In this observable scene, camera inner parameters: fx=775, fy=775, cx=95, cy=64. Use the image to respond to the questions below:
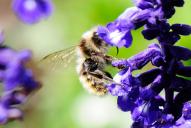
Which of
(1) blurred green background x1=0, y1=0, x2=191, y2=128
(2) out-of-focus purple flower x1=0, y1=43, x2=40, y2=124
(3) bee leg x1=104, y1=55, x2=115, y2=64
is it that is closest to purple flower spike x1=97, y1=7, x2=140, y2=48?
(3) bee leg x1=104, y1=55, x2=115, y2=64

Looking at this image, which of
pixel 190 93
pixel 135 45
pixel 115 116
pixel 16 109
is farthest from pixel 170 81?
pixel 135 45

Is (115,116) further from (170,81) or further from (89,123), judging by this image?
(170,81)

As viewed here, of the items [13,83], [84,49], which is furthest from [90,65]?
[13,83]

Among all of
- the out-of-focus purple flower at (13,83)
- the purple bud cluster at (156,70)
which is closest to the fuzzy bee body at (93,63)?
the purple bud cluster at (156,70)

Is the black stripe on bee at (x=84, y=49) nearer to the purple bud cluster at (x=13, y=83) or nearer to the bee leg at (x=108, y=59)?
the bee leg at (x=108, y=59)

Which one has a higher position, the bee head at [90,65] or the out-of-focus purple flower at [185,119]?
the bee head at [90,65]

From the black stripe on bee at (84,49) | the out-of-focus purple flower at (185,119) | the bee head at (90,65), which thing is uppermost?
the black stripe on bee at (84,49)

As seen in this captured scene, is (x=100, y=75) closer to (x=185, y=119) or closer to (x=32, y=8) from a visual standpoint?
(x=185, y=119)
